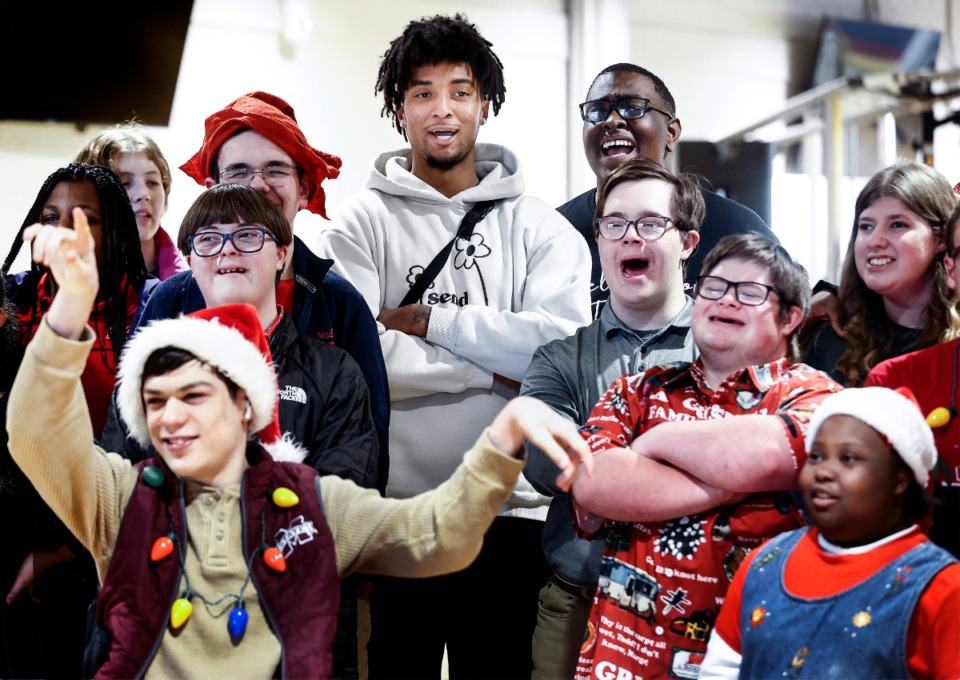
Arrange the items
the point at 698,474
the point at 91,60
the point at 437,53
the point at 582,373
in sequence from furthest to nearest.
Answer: the point at 91,60 → the point at 437,53 → the point at 582,373 → the point at 698,474

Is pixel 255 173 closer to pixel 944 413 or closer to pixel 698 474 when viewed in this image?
pixel 698 474

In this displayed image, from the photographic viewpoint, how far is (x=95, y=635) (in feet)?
6.39

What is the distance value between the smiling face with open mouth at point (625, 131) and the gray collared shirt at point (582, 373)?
32.6 inches

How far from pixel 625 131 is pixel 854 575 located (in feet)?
5.94

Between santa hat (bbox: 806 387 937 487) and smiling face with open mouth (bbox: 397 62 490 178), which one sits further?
smiling face with open mouth (bbox: 397 62 490 178)

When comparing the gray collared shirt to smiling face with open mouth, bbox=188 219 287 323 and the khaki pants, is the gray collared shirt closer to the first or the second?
the khaki pants

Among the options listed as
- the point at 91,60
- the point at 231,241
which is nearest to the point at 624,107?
the point at 231,241

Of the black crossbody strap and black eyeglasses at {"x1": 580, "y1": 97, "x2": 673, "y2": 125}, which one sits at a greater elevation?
black eyeglasses at {"x1": 580, "y1": 97, "x2": 673, "y2": 125}

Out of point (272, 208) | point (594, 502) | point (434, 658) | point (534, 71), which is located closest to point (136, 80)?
point (534, 71)

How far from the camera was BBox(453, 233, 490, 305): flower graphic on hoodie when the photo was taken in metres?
2.95

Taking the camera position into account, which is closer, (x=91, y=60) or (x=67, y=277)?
(x=67, y=277)

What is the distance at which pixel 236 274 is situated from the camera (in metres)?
2.38

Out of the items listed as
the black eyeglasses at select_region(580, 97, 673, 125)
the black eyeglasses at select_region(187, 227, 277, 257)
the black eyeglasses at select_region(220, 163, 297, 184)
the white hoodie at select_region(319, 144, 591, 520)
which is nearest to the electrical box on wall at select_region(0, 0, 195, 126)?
the white hoodie at select_region(319, 144, 591, 520)

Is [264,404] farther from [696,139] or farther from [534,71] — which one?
[696,139]
